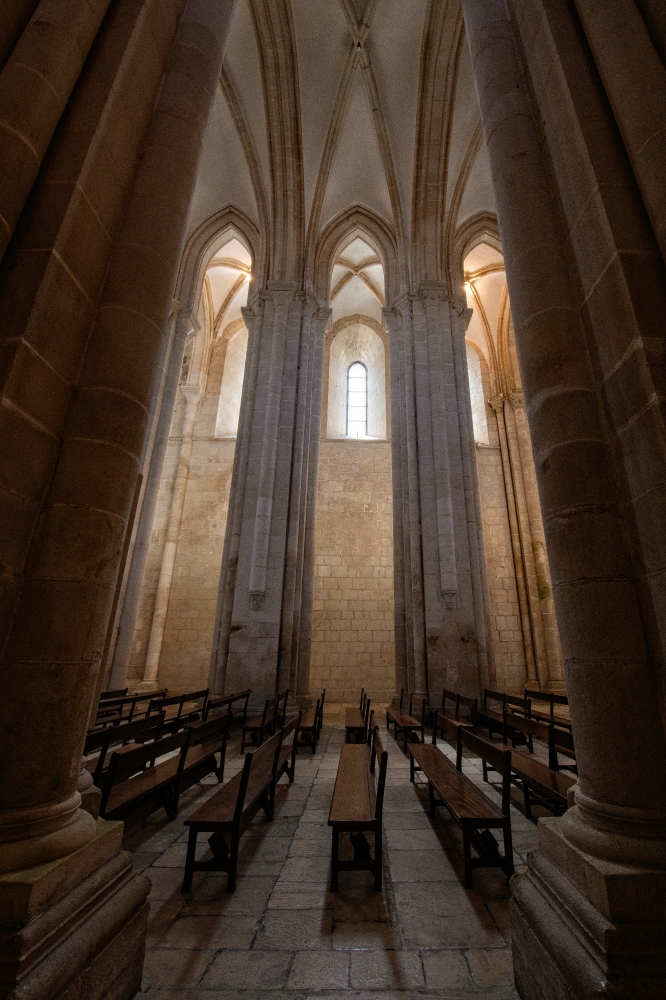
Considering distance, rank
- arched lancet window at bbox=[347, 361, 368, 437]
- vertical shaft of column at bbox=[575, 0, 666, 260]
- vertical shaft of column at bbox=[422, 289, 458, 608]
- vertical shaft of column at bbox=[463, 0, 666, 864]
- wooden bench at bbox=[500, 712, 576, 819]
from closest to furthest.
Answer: vertical shaft of column at bbox=[463, 0, 666, 864], vertical shaft of column at bbox=[575, 0, 666, 260], wooden bench at bbox=[500, 712, 576, 819], vertical shaft of column at bbox=[422, 289, 458, 608], arched lancet window at bbox=[347, 361, 368, 437]

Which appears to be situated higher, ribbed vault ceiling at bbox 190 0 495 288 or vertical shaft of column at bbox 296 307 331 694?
ribbed vault ceiling at bbox 190 0 495 288

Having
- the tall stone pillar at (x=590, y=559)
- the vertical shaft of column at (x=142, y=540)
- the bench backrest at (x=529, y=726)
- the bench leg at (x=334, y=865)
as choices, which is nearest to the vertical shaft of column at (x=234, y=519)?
the vertical shaft of column at (x=142, y=540)

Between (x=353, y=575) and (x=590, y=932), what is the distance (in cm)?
1117

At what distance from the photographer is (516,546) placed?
1338cm

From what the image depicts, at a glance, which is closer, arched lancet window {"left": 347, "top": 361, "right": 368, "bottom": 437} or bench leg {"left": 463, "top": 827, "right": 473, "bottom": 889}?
bench leg {"left": 463, "top": 827, "right": 473, "bottom": 889}

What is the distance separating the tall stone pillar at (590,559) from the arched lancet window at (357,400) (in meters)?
11.7

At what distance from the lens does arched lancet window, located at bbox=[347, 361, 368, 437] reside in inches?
584

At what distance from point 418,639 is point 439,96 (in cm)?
1254

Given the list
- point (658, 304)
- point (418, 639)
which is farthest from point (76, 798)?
point (418, 639)

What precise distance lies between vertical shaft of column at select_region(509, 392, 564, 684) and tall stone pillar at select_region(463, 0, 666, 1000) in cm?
983

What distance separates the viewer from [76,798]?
1769 millimetres

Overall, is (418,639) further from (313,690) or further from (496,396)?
(496,396)

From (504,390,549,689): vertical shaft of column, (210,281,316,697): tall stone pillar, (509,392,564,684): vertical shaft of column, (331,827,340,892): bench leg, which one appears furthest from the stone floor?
(504,390,549,689): vertical shaft of column

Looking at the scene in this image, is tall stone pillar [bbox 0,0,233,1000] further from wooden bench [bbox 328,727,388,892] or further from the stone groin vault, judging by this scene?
wooden bench [bbox 328,727,388,892]
